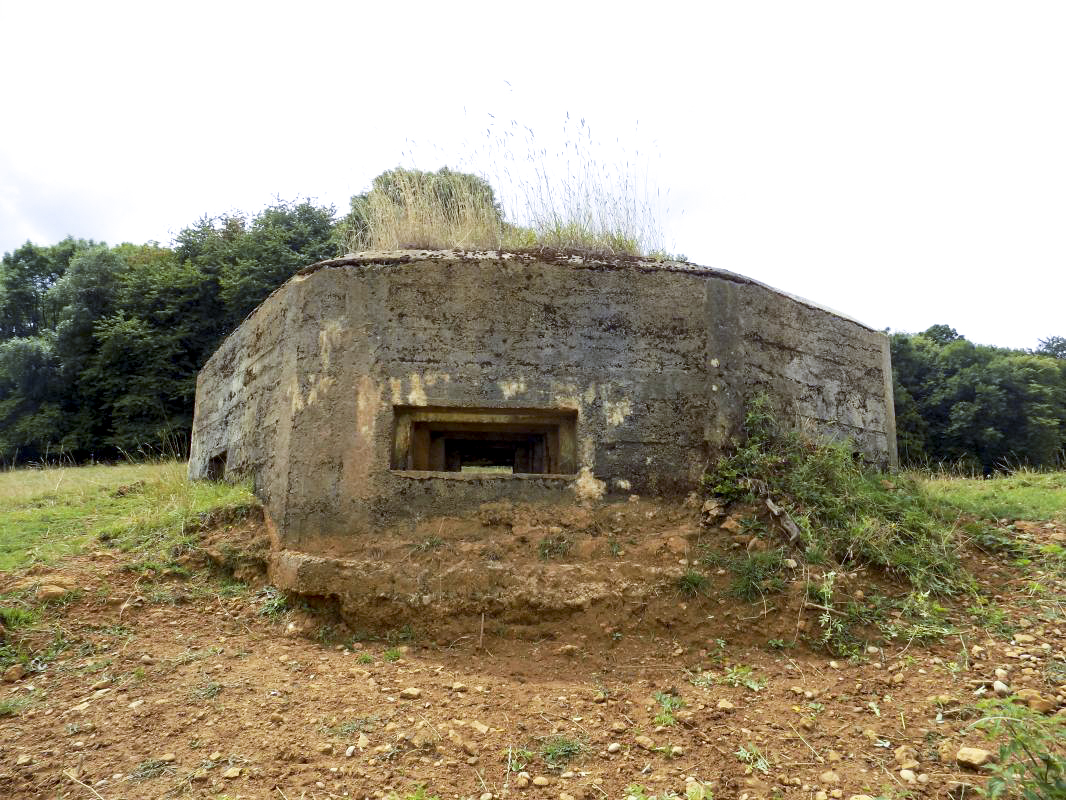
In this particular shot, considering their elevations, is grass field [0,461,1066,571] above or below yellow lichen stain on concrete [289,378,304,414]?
below

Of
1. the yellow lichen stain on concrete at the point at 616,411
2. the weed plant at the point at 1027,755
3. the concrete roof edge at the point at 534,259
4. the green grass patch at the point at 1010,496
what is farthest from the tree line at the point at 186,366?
the weed plant at the point at 1027,755

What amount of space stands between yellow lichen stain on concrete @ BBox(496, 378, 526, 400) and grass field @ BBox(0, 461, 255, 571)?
208cm

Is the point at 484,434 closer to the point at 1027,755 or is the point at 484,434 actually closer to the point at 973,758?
the point at 973,758

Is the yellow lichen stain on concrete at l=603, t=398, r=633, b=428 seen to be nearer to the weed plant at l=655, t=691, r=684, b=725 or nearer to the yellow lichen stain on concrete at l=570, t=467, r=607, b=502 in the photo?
the yellow lichen stain on concrete at l=570, t=467, r=607, b=502

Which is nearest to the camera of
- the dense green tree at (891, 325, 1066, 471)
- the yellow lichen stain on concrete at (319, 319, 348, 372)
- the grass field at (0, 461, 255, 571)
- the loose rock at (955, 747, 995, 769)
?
the loose rock at (955, 747, 995, 769)

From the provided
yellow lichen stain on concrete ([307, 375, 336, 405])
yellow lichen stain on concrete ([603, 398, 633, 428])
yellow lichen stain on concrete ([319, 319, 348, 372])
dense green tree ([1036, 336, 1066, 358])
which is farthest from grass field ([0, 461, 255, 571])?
dense green tree ([1036, 336, 1066, 358])

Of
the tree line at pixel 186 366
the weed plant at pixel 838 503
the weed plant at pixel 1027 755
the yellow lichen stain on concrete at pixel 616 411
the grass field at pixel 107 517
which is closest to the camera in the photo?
the weed plant at pixel 1027 755

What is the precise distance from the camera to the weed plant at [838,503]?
4484 millimetres

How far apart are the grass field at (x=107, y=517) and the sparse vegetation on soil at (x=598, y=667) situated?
0.04 metres

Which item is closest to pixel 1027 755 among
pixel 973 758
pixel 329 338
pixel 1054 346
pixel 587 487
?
pixel 973 758

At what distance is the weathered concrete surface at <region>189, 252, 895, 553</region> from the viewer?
4.74 m

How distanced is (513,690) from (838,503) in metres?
2.31

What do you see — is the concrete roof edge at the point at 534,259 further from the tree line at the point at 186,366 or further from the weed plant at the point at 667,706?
the tree line at the point at 186,366

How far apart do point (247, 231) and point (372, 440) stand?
15.9 metres
